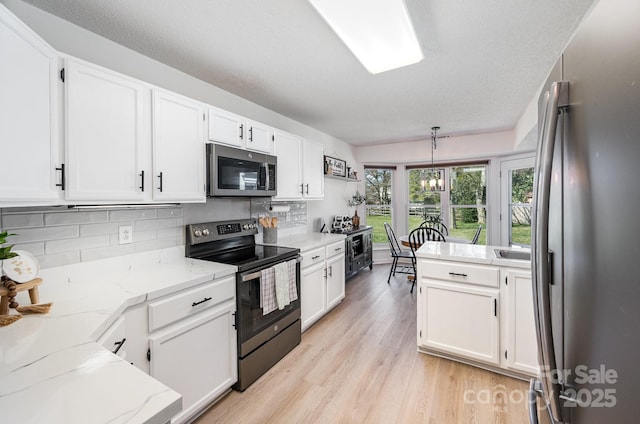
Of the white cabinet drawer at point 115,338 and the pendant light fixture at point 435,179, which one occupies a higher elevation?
the pendant light fixture at point 435,179

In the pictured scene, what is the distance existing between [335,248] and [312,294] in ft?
2.20

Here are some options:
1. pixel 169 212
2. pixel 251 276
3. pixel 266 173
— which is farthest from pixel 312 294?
pixel 169 212

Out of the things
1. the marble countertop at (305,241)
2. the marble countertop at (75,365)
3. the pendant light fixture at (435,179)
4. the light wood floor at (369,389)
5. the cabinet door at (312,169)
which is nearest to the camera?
the marble countertop at (75,365)

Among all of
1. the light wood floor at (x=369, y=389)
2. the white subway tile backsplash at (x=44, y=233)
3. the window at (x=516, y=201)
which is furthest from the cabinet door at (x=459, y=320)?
the window at (x=516, y=201)

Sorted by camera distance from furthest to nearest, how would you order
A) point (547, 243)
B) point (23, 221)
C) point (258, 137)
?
point (258, 137) → point (23, 221) → point (547, 243)

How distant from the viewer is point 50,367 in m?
0.79

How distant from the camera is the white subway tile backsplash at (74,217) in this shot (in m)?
1.53

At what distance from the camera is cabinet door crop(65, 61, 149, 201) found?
4.58 feet

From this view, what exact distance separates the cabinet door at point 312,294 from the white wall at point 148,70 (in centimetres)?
91

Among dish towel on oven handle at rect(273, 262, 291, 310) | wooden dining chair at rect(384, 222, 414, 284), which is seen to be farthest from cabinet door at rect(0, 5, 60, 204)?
wooden dining chair at rect(384, 222, 414, 284)

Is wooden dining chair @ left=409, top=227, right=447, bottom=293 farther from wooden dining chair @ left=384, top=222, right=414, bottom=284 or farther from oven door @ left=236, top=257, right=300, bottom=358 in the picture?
oven door @ left=236, top=257, right=300, bottom=358

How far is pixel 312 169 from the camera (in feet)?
11.3

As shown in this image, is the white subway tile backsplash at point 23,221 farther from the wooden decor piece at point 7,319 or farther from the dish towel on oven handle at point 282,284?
the dish towel on oven handle at point 282,284

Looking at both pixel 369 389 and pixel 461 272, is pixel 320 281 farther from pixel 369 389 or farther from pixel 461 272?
pixel 461 272
